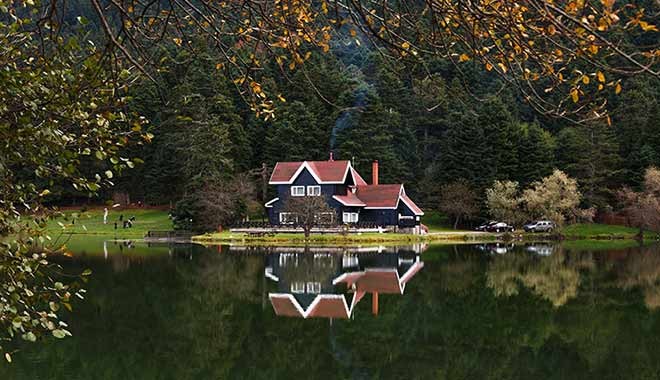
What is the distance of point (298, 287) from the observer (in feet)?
87.1

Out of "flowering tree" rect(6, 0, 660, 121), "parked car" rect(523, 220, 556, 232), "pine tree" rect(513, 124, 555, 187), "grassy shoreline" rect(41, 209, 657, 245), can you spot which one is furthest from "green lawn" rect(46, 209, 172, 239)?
"flowering tree" rect(6, 0, 660, 121)

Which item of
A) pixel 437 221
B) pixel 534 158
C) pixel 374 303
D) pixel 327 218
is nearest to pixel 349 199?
pixel 327 218

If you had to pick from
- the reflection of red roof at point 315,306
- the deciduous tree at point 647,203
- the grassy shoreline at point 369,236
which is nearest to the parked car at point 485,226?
the grassy shoreline at point 369,236

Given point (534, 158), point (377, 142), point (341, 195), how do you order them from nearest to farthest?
point (341, 195), point (534, 158), point (377, 142)

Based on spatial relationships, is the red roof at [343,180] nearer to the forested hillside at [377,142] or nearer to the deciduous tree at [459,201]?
the deciduous tree at [459,201]

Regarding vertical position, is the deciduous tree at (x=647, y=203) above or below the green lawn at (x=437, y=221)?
above

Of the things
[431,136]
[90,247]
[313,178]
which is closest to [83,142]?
[90,247]

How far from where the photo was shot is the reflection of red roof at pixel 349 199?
54.9 meters

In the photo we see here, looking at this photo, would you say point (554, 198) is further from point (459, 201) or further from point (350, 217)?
point (350, 217)

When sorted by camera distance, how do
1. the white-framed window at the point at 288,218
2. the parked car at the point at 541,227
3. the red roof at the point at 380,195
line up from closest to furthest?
the white-framed window at the point at 288,218, the parked car at the point at 541,227, the red roof at the point at 380,195

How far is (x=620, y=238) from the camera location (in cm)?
5266

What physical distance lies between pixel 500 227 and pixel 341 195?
Answer: 13225 mm

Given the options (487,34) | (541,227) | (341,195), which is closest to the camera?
(487,34)

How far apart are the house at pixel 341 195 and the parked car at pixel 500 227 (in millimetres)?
5874
